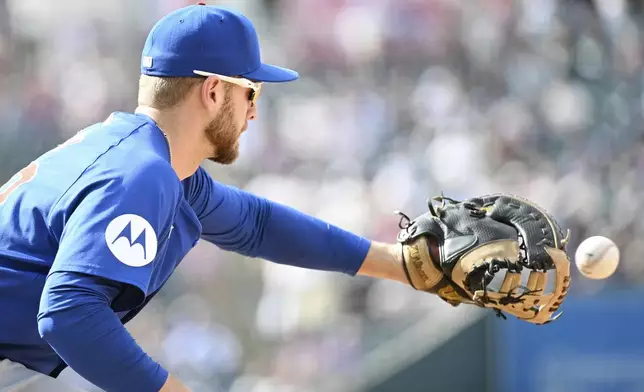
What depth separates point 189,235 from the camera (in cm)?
A: 280

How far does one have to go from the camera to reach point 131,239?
2174mm

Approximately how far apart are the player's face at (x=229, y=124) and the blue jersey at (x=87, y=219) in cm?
19

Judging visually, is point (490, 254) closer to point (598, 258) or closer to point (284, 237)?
point (598, 258)

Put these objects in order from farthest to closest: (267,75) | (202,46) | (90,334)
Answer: (267,75), (202,46), (90,334)

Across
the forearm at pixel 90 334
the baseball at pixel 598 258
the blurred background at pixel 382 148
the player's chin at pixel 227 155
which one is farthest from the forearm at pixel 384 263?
the blurred background at pixel 382 148

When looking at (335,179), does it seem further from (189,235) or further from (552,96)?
(189,235)

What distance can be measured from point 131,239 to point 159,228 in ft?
0.37

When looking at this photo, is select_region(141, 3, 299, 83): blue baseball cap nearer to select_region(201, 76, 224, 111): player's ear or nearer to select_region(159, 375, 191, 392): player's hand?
select_region(201, 76, 224, 111): player's ear

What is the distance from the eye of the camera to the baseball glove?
10.2 feet

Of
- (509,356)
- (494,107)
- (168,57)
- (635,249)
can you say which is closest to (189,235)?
(168,57)

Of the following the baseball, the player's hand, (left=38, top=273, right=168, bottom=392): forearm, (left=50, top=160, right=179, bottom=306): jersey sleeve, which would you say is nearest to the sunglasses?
(left=50, top=160, right=179, bottom=306): jersey sleeve

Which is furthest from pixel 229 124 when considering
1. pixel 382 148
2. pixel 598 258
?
pixel 382 148

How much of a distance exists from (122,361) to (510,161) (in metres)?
6.05

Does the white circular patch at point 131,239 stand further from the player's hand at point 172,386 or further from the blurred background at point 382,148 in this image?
the blurred background at point 382,148
